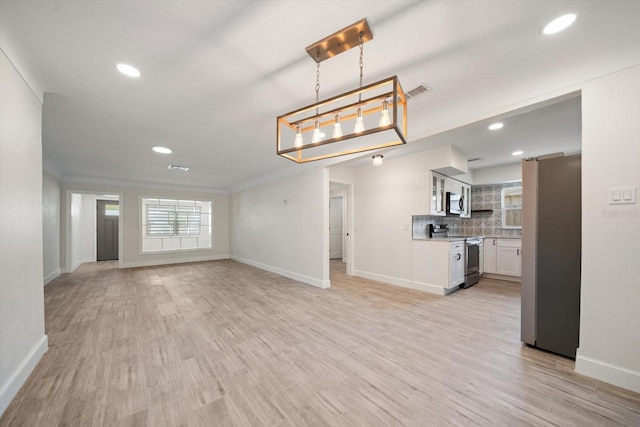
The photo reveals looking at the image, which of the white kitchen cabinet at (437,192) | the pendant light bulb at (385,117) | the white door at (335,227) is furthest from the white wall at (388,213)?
the pendant light bulb at (385,117)

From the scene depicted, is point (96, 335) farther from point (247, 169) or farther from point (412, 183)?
point (412, 183)

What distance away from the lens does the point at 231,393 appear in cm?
168

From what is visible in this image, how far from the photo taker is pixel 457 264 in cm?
409

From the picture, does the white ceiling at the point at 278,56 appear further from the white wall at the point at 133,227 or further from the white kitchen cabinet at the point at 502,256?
the white wall at the point at 133,227

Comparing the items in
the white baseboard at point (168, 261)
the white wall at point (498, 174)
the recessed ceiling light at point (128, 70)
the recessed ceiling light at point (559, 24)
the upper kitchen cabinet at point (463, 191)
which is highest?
the recessed ceiling light at point (559, 24)

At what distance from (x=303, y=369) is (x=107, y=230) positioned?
934 centimetres

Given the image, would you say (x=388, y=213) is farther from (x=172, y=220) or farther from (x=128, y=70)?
(x=172, y=220)

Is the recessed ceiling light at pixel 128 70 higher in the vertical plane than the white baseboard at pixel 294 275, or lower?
higher

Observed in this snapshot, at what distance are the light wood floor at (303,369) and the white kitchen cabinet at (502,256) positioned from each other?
197 centimetres

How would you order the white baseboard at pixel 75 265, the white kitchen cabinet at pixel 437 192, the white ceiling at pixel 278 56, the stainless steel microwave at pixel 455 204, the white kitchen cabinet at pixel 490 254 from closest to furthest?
the white ceiling at pixel 278 56, the white kitchen cabinet at pixel 437 192, the stainless steel microwave at pixel 455 204, the white kitchen cabinet at pixel 490 254, the white baseboard at pixel 75 265

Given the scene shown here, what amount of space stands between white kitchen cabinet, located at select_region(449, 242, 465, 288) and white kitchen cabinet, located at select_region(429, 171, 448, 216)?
2.20ft

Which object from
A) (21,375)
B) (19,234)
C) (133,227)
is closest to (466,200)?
(19,234)

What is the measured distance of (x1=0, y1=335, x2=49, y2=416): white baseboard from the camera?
1511mm

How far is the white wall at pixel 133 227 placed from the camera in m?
5.88
